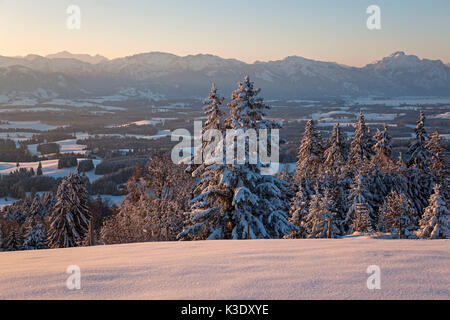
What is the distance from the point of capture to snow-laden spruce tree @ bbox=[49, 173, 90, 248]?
32438 mm

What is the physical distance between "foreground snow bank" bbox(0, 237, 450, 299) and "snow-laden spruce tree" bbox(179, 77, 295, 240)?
8.57 meters

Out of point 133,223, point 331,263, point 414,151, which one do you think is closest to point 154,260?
point 331,263

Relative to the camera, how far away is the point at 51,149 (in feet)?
542

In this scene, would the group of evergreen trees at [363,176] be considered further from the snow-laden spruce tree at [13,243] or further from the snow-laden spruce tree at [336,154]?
the snow-laden spruce tree at [13,243]

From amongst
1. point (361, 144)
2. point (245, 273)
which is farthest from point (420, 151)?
point (245, 273)

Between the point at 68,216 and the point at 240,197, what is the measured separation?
2406 centimetres

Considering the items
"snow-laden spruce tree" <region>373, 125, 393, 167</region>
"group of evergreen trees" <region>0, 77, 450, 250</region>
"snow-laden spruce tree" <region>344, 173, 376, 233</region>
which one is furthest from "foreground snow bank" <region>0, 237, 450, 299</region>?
"snow-laden spruce tree" <region>373, 125, 393, 167</region>

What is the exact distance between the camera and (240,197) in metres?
14.7

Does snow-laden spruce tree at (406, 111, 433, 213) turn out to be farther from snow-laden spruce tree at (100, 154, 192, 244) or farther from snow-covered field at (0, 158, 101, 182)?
snow-covered field at (0, 158, 101, 182)

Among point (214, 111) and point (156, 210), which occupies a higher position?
point (214, 111)

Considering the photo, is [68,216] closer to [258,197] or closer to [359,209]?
[258,197]

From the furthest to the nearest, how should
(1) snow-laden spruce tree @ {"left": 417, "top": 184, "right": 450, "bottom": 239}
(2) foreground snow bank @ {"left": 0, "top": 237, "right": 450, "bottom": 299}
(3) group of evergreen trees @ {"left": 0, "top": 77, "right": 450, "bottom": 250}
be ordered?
(1) snow-laden spruce tree @ {"left": 417, "top": 184, "right": 450, "bottom": 239} < (3) group of evergreen trees @ {"left": 0, "top": 77, "right": 450, "bottom": 250} < (2) foreground snow bank @ {"left": 0, "top": 237, "right": 450, "bottom": 299}

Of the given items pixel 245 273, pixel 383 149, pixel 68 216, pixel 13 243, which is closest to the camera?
pixel 245 273
